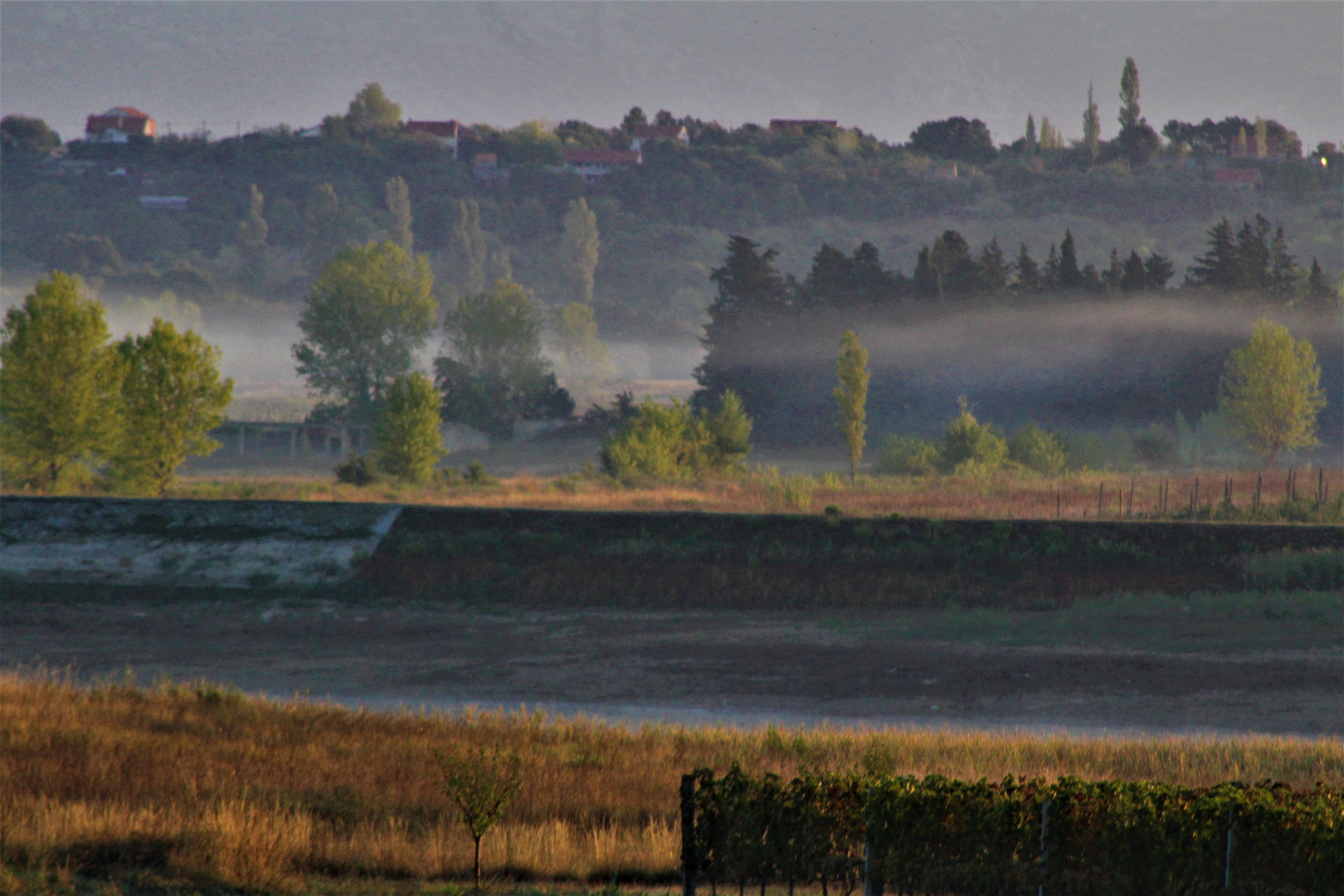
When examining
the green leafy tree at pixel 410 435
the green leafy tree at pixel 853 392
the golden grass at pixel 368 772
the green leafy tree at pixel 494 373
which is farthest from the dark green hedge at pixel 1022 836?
the green leafy tree at pixel 494 373

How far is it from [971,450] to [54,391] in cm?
5261

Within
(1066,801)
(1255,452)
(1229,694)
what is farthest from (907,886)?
(1255,452)

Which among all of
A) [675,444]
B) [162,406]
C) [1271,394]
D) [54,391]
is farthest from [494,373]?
[1271,394]

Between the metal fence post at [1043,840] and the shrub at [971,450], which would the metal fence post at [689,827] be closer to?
the metal fence post at [1043,840]

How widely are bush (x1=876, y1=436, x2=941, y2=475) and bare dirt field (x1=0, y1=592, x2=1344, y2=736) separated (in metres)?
47.0

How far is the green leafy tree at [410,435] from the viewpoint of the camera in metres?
63.9

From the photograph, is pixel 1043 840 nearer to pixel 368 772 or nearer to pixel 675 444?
pixel 368 772

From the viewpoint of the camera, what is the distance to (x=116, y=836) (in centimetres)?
1284

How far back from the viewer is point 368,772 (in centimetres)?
1702

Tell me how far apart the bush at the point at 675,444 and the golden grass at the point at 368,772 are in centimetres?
4486

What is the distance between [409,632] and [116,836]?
65.1 feet

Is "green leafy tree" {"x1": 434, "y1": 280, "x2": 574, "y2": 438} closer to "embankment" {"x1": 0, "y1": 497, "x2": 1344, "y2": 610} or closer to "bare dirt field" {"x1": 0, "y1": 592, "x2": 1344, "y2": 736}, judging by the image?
"embankment" {"x1": 0, "y1": 497, "x2": 1344, "y2": 610}

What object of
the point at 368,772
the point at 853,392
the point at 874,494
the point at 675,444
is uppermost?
the point at 853,392

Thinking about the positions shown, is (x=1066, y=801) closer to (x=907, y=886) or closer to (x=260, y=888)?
(x=907, y=886)
